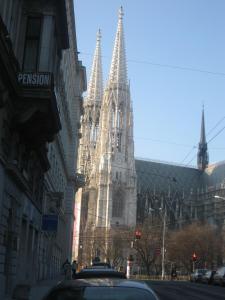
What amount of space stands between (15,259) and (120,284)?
1578 centimetres

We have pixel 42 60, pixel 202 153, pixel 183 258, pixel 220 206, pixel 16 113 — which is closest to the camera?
pixel 16 113

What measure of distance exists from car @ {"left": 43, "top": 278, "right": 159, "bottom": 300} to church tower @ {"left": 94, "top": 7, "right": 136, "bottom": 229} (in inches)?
4239

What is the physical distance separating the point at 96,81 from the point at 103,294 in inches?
5412

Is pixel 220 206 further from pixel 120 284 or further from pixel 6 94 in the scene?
pixel 120 284

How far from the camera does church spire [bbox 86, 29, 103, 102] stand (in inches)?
5516

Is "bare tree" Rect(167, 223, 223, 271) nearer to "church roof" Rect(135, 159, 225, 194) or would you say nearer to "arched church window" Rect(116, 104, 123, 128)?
"arched church window" Rect(116, 104, 123, 128)

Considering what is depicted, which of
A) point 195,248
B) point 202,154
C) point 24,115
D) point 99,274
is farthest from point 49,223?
point 202,154

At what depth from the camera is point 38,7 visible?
72.1 ft

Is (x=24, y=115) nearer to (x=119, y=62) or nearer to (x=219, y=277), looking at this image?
(x=219, y=277)

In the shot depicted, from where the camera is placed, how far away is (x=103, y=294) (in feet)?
22.7

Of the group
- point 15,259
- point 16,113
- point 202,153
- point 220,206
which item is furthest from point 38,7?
point 202,153

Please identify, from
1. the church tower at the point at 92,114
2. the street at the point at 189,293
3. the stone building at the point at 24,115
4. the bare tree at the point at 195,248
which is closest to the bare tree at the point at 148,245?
the bare tree at the point at 195,248

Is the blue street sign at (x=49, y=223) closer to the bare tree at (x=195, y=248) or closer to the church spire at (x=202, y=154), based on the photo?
the bare tree at (x=195, y=248)

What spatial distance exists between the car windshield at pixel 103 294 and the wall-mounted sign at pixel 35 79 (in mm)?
13068
